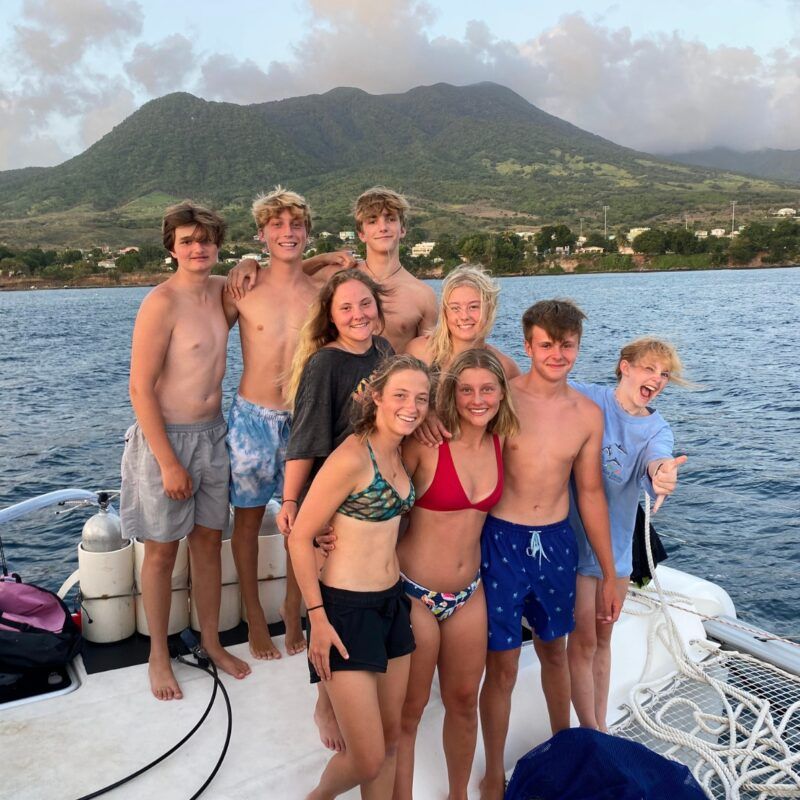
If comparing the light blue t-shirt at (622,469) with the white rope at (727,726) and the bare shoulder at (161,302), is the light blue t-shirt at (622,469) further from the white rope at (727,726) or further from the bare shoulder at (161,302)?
the bare shoulder at (161,302)

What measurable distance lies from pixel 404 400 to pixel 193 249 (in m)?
1.50

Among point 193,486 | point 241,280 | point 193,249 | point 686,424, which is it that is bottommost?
point 686,424

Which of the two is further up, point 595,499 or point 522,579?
point 595,499

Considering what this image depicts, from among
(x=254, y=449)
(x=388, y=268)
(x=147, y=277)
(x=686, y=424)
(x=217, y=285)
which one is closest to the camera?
(x=254, y=449)

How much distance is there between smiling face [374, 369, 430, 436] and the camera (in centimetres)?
247

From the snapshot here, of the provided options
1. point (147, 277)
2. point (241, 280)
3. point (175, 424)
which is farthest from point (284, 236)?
point (147, 277)

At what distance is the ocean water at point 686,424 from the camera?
1009 cm

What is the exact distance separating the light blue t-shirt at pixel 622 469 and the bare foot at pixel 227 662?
5.51 feet

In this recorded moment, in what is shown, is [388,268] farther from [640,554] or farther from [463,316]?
[640,554]

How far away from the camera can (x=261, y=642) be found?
3773mm

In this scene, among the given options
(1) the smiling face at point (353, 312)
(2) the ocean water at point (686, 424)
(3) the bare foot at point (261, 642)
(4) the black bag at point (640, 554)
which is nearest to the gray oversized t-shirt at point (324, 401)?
(1) the smiling face at point (353, 312)

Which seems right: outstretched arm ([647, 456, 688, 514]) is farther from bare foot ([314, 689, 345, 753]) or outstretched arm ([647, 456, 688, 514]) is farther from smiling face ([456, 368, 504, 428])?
bare foot ([314, 689, 345, 753])

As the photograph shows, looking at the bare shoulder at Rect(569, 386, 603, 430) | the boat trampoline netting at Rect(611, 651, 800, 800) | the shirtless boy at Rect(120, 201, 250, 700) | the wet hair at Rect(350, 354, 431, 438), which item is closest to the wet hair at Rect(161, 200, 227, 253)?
the shirtless boy at Rect(120, 201, 250, 700)

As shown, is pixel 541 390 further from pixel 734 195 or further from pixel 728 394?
pixel 734 195
